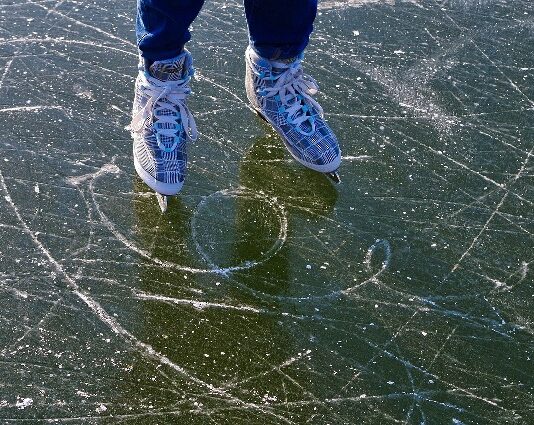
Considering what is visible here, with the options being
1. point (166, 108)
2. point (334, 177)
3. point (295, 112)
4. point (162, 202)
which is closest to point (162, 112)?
point (166, 108)

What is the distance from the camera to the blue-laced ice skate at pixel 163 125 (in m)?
2.19

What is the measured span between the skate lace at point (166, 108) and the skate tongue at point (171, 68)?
0.04ft

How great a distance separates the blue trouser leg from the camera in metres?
2.04

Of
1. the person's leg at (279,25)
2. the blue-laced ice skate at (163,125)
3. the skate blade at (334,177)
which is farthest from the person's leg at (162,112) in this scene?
the skate blade at (334,177)

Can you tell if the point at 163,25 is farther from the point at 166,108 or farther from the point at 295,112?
the point at 295,112

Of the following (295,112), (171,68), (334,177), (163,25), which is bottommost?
(334,177)

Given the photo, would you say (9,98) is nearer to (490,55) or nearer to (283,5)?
(283,5)

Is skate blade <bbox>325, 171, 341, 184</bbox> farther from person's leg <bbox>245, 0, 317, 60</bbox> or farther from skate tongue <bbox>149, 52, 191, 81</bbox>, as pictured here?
skate tongue <bbox>149, 52, 191, 81</bbox>

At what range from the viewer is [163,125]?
88.4 inches

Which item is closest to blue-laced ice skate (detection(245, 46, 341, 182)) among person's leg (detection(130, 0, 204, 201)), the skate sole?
person's leg (detection(130, 0, 204, 201))

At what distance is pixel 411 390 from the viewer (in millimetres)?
1777

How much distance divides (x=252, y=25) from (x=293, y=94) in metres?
0.22

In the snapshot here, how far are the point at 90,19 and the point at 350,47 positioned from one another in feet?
2.73

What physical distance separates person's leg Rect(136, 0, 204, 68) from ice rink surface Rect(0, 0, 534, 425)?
0.34 m
